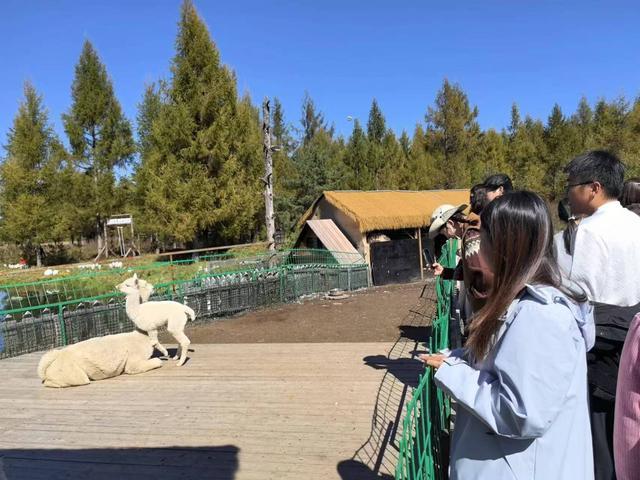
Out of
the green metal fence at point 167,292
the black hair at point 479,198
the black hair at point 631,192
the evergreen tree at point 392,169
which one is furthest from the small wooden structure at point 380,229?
the evergreen tree at point 392,169

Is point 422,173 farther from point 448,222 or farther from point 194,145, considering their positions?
point 448,222

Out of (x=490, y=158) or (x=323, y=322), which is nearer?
(x=323, y=322)

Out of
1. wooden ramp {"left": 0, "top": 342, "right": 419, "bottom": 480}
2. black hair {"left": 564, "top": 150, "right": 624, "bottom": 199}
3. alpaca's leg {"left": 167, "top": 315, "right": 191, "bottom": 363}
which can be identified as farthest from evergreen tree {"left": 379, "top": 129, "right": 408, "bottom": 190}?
black hair {"left": 564, "top": 150, "right": 624, "bottom": 199}

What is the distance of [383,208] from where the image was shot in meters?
18.7

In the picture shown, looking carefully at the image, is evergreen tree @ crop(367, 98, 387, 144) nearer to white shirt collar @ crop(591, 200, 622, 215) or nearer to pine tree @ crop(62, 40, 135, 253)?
pine tree @ crop(62, 40, 135, 253)

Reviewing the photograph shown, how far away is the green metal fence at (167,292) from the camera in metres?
8.54

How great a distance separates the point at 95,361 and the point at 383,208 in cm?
1388

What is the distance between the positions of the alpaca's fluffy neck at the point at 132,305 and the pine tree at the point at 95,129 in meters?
23.1

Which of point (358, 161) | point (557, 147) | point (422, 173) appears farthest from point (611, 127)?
point (358, 161)

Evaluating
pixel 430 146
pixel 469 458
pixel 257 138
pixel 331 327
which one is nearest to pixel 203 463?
pixel 469 458

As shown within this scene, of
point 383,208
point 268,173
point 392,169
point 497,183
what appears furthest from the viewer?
point 392,169

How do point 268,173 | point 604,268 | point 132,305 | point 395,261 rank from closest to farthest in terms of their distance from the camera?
point 604,268 → point 132,305 → point 268,173 → point 395,261

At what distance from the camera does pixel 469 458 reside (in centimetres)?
157

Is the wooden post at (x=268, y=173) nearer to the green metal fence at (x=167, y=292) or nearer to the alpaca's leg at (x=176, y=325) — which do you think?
the green metal fence at (x=167, y=292)
